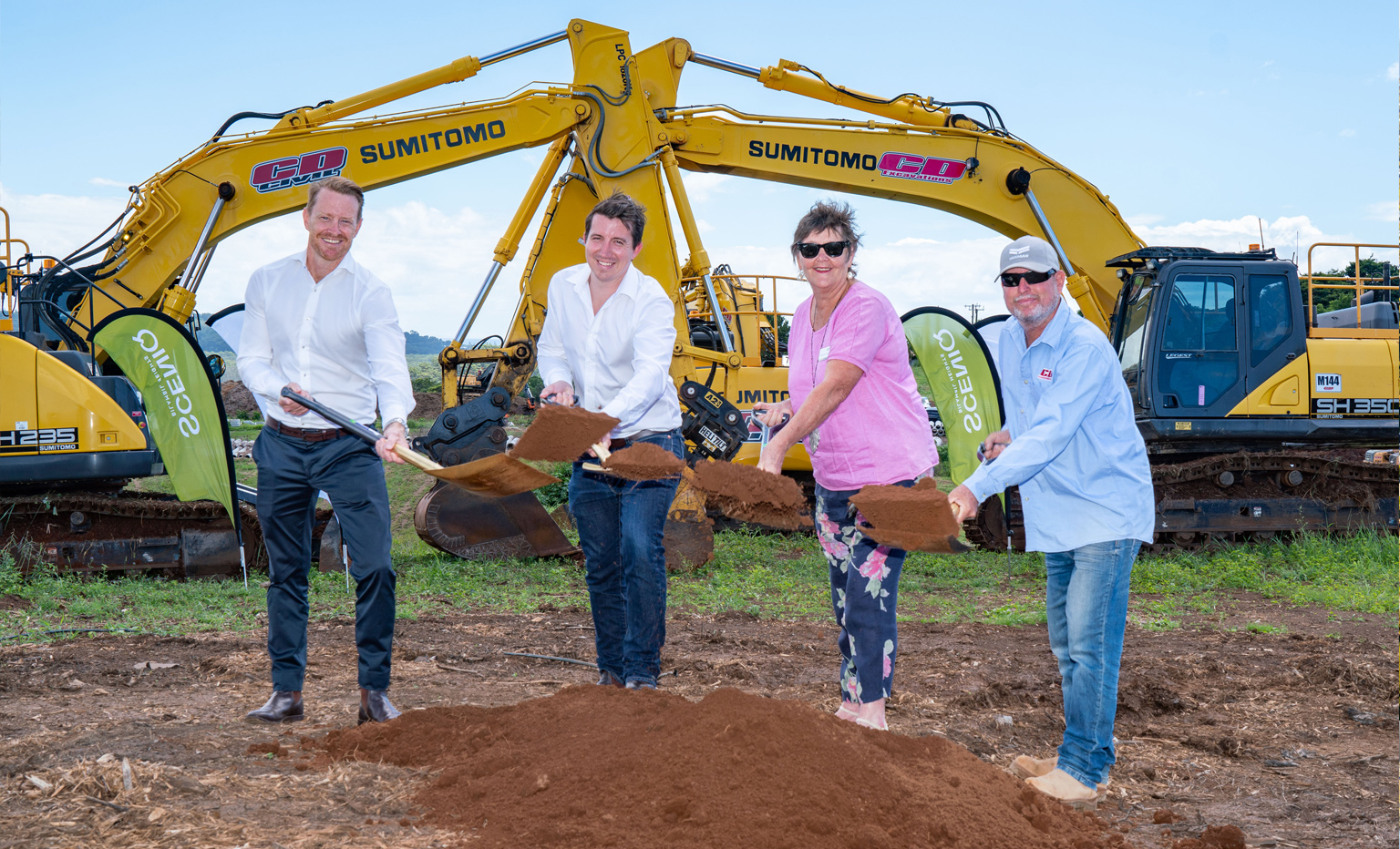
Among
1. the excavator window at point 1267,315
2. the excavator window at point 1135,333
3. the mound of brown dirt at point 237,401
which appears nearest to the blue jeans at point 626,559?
the excavator window at point 1135,333

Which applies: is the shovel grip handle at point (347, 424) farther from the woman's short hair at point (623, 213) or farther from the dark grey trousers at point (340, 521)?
the woman's short hair at point (623, 213)

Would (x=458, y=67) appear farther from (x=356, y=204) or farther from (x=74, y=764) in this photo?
(x=74, y=764)

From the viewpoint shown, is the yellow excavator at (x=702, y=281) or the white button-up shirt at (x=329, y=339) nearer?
the white button-up shirt at (x=329, y=339)

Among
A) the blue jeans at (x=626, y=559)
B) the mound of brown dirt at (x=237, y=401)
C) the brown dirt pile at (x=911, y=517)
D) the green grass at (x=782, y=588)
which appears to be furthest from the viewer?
the mound of brown dirt at (x=237, y=401)

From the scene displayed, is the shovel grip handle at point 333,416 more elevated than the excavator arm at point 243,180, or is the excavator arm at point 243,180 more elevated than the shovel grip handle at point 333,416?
the excavator arm at point 243,180

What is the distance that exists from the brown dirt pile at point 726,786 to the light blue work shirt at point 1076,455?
89 centimetres

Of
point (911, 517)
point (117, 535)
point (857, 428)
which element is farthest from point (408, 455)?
point (117, 535)

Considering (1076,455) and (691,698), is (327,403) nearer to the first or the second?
(691,698)

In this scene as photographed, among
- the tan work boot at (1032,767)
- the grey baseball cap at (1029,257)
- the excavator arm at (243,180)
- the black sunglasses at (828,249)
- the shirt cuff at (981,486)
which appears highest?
the excavator arm at (243,180)

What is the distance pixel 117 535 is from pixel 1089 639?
29.5 ft

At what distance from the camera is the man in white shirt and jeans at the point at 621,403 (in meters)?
4.56

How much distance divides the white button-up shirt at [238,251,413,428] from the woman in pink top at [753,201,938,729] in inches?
65.8

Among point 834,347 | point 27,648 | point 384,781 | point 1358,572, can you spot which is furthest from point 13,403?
point 1358,572

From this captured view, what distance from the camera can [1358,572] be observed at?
32.4 ft
